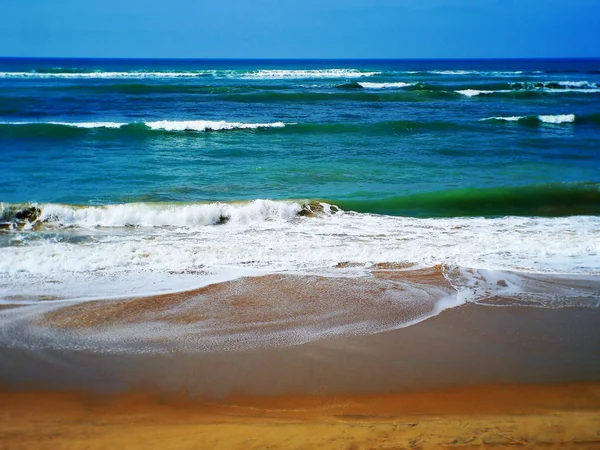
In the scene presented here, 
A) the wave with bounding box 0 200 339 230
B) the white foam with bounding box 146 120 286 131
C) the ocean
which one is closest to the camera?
the ocean

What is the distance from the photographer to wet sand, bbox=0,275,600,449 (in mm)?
3559

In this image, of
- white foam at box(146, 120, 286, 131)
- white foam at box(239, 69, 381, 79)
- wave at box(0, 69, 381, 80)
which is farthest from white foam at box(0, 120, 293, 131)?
white foam at box(239, 69, 381, 79)

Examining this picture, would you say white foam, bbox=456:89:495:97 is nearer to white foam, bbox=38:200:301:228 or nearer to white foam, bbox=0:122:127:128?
white foam, bbox=0:122:127:128

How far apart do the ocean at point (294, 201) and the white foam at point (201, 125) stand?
0.11 meters

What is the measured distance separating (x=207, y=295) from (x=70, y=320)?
1395 mm

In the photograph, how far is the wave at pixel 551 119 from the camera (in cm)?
2152

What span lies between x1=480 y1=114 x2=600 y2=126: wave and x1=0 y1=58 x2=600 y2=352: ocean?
15 centimetres

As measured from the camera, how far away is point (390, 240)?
26.3ft

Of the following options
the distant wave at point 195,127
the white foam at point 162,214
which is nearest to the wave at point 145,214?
the white foam at point 162,214

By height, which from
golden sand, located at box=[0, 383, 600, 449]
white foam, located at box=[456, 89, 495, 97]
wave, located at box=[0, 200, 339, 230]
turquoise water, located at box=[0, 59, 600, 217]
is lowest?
golden sand, located at box=[0, 383, 600, 449]

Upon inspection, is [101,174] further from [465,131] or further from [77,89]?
[77,89]

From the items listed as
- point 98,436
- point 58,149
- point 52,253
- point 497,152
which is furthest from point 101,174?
point 497,152

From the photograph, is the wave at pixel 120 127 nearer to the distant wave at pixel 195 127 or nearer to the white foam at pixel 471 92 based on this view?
the distant wave at pixel 195 127

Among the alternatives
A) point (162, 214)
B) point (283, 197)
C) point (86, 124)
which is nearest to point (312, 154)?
point (283, 197)
